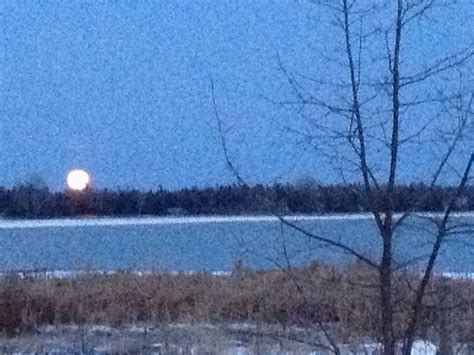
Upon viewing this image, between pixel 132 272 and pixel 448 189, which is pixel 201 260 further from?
pixel 448 189

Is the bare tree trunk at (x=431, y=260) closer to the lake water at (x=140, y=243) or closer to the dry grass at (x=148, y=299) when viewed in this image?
the lake water at (x=140, y=243)

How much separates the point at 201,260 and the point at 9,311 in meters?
8.46

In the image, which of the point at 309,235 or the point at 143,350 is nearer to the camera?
the point at 309,235

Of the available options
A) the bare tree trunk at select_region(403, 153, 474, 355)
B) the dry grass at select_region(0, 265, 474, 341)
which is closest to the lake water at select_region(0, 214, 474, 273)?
the dry grass at select_region(0, 265, 474, 341)

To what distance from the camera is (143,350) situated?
1469 cm

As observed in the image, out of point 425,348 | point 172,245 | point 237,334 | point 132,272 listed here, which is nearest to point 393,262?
point 425,348

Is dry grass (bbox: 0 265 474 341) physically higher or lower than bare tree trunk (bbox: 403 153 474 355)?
lower

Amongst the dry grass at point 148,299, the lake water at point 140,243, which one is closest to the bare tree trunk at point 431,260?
the lake water at point 140,243

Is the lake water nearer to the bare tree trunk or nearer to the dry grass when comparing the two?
the dry grass

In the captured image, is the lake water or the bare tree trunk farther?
the lake water

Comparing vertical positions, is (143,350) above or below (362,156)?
below

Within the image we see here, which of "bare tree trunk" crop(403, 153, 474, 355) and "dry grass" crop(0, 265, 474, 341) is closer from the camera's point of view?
"bare tree trunk" crop(403, 153, 474, 355)

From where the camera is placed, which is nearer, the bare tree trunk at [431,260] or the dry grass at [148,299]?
the bare tree trunk at [431,260]

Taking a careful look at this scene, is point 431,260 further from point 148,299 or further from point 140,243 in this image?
point 140,243
